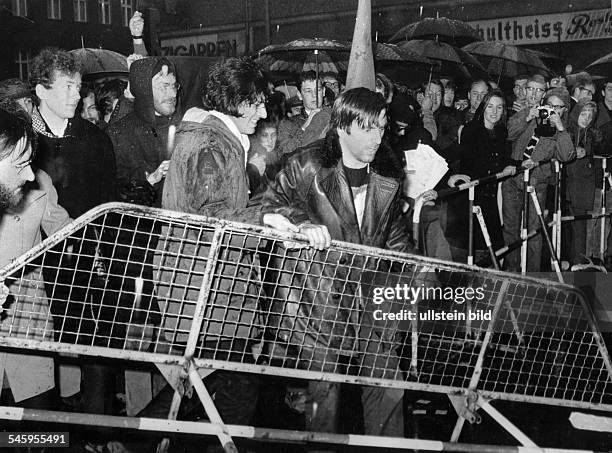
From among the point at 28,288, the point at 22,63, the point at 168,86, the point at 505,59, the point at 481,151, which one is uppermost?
the point at 505,59

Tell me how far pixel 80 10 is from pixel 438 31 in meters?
3.39

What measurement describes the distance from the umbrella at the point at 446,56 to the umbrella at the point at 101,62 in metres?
2.61

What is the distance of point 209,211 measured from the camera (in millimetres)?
3703

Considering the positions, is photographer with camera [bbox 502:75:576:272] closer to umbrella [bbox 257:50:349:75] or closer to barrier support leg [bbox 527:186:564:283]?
barrier support leg [bbox 527:186:564:283]

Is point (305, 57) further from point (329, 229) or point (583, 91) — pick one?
point (329, 229)

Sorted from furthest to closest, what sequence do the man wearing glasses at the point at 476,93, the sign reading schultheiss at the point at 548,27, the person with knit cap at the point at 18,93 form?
the sign reading schultheiss at the point at 548,27
the man wearing glasses at the point at 476,93
the person with knit cap at the point at 18,93

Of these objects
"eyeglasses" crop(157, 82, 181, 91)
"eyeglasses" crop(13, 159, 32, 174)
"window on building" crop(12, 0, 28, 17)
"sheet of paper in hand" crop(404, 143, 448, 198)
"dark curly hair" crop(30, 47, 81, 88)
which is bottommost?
"sheet of paper in hand" crop(404, 143, 448, 198)

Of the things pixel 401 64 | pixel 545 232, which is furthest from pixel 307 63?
pixel 545 232

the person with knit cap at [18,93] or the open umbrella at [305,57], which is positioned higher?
the open umbrella at [305,57]

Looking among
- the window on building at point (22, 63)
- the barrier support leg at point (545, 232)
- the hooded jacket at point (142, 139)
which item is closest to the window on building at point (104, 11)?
the window on building at point (22, 63)

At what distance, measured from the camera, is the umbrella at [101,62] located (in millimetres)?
6711

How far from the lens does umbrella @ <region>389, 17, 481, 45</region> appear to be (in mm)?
8062

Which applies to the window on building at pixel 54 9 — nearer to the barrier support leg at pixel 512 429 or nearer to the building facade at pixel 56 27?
the building facade at pixel 56 27

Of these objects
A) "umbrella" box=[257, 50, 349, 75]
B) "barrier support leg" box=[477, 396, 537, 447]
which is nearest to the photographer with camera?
"umbrella" box=[257, 50, 349, 75]
